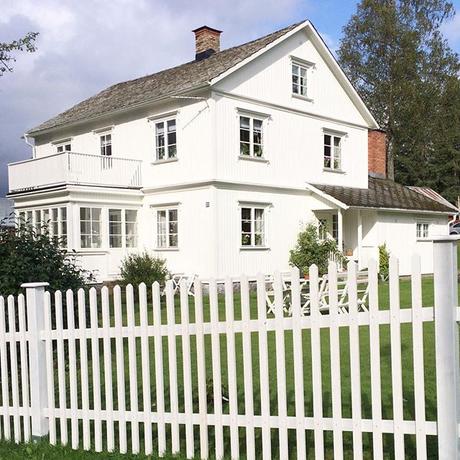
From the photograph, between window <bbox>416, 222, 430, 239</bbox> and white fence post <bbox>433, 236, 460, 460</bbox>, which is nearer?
white fence post <bbox>433, 236, 460, 460</bbox>

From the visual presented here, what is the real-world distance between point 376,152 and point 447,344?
26.6 meters

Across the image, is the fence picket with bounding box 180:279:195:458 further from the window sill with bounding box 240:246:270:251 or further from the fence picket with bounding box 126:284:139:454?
the window sill with bounding box 240:246:270:251

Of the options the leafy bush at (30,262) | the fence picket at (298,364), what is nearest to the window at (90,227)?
the leafy bush at (30,262)

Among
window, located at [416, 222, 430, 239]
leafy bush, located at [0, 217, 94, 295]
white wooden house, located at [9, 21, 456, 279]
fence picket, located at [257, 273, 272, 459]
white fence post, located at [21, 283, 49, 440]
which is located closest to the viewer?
fence picket, located at [257, 273, 272, 459]

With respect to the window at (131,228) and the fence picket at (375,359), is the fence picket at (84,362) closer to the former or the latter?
the fence picket at (375,359)

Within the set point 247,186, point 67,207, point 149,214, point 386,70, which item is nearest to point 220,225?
point 247,186

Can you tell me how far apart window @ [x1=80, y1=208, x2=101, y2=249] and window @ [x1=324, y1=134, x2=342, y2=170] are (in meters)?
9.66

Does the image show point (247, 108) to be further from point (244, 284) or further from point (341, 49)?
point (341, 49)

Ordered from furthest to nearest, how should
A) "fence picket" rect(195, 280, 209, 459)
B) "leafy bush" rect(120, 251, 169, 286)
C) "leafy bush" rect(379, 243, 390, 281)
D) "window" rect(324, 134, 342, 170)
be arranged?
1. "window" rect(324, 134, 342, 170)
2. "leafy bush" rect(379, 243, 390, 281)
3. "leafy bush" rect(120, 251, 169, 286)
4. "fence picket" rect(195, 280, 209, 459)

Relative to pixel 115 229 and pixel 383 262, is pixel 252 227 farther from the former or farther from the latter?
pixel 383 262

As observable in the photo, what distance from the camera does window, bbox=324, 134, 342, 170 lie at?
23.7m

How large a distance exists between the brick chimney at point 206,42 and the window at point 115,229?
780 centimetres

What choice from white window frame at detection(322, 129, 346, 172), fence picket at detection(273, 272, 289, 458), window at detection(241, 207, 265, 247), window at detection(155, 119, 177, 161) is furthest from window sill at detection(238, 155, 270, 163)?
fence picket at detection(273, 272, 289, 458)

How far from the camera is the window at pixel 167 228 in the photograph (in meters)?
20.2
